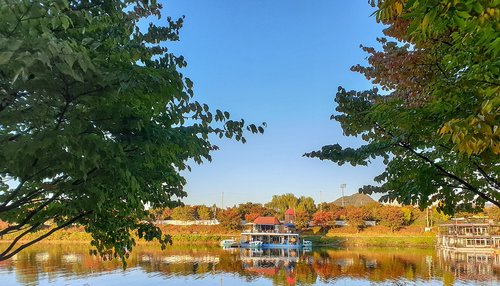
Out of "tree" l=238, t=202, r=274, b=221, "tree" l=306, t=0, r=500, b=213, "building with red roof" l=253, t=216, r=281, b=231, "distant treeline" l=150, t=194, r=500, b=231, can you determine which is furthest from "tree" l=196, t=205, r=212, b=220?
"tree" l=306, t=0, r=500, b=213

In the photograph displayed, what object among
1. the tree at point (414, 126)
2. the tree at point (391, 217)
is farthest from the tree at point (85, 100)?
the tree at point (391, 217)

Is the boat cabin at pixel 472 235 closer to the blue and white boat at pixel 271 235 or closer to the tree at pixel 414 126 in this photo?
the blue and white boat at pixel 271 235

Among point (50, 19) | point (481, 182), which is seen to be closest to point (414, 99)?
point (481, 182)

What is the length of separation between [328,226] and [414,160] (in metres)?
63.6

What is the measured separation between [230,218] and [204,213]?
7959 millimetres

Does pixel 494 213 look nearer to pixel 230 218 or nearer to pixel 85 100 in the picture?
pixel 230 218

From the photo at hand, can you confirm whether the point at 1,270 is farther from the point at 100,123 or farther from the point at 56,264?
the point at 100,123

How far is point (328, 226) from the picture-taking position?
2657 inches

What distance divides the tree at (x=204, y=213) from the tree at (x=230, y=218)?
222 inches

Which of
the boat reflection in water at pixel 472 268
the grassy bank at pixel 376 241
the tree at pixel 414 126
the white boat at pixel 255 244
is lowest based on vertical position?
the grassy bank at pixel 376 241

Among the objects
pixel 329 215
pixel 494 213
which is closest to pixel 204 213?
pixel 329 215

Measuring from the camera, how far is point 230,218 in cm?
6844

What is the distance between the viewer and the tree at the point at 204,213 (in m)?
74.2

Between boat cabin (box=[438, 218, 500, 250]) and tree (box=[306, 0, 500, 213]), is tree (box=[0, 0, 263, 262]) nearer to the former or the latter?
tree (box=[306, 0, 500, 213])
